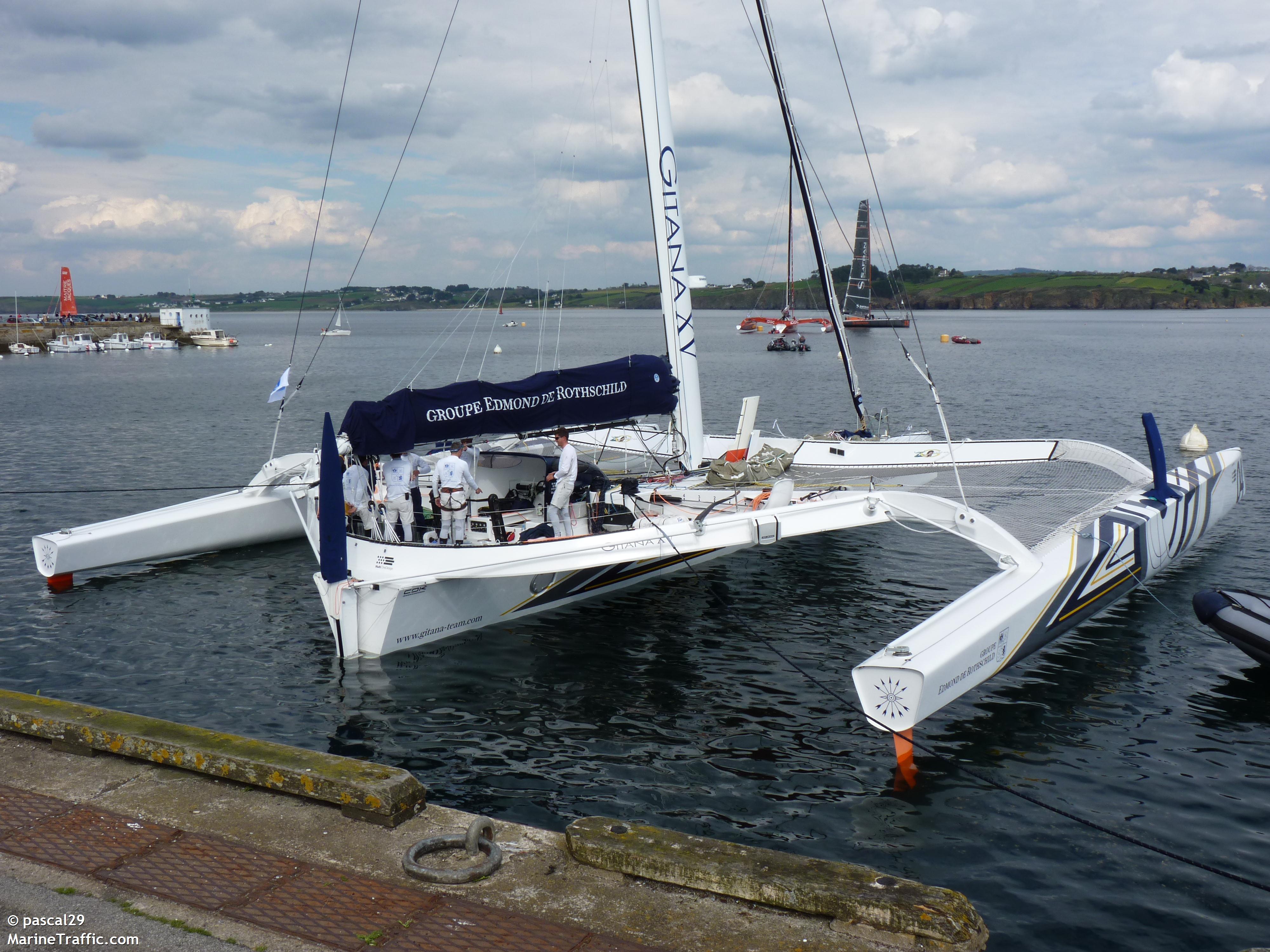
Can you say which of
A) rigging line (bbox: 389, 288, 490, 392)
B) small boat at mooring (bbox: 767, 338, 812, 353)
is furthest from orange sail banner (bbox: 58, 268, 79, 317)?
small boat at mooring (bbox: 767, 338, 812, 353)

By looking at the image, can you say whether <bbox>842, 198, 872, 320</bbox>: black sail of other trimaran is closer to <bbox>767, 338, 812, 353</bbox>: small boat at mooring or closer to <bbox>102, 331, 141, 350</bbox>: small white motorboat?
<bbox>767, 338, 812, 353</bbox>: small boat at mooring

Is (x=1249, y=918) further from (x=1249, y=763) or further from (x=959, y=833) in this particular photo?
(x=1249, y=763)

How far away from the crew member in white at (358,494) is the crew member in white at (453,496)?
0.99 meters

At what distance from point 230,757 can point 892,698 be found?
5.17 meters

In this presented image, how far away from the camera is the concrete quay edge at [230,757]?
556 centimetres

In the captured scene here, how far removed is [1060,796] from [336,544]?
7.63 metres

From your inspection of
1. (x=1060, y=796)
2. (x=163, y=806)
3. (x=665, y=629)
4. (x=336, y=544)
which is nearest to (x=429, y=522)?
(x=336, y=544)

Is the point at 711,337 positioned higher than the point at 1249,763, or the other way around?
the point at 711,337

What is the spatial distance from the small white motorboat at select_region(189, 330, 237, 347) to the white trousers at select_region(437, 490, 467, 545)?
98.8 meters

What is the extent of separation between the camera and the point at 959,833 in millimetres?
7539

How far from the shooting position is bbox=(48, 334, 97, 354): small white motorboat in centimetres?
8575

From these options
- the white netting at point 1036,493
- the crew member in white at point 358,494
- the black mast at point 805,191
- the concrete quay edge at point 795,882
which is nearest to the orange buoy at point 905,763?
the concrete quay edge at point 795,882

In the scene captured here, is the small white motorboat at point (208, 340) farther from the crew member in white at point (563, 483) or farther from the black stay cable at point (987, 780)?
the black stay cable at point (987, 780)

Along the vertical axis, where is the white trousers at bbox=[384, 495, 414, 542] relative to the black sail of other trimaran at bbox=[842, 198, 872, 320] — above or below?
below
